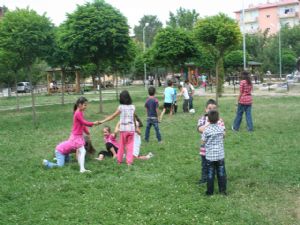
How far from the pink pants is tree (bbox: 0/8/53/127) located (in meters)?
8.48

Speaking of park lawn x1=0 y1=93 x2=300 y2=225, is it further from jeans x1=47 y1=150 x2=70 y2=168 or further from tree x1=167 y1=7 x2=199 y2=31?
tree x1=167 y1=7 x2=199 y2=31

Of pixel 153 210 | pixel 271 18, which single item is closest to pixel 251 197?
pixel 153 210

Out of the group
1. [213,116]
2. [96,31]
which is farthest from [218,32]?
[213,116]

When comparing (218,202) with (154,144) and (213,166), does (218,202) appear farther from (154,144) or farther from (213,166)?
(154,144)

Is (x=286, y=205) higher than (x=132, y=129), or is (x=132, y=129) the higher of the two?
(x=132, y=129)

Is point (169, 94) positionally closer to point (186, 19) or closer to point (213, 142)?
point (213, 142)

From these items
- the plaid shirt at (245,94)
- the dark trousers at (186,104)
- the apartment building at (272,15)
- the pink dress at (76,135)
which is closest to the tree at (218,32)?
the dark trousers at (186,104)

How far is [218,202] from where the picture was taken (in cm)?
661

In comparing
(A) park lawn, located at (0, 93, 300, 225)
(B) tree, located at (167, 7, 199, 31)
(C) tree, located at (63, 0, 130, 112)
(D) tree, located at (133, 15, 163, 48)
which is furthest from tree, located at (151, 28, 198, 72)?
(D) tree, located at (133, 15, 163, 48)

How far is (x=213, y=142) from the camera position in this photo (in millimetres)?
7016

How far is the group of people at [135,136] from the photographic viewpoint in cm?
700

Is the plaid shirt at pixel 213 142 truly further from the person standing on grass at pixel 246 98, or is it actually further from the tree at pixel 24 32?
the tree at pixel 24 32

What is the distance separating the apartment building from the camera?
308ft

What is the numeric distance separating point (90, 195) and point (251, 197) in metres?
2.45
